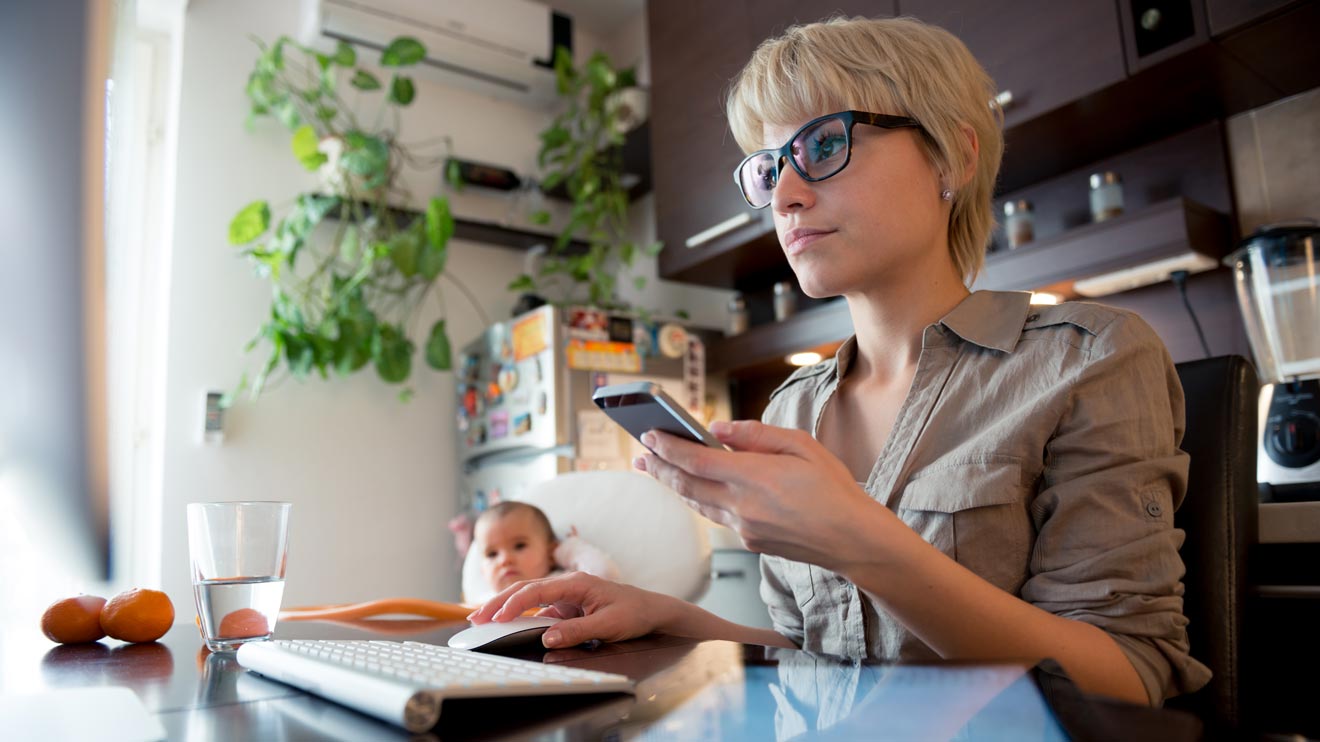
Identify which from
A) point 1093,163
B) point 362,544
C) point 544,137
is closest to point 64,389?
point 362,544

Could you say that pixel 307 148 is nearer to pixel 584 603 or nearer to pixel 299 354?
pixel 299 354

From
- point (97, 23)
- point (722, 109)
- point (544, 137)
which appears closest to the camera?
point (97, 23)

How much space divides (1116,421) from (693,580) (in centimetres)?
91

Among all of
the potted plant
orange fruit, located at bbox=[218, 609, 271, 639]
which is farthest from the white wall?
orange fruit, located at bbox=[218, 609, 271, 639]

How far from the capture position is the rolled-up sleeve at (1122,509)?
2.17 feet

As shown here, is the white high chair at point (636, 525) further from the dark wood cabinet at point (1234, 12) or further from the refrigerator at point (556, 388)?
the dark wood cabinet at point (1234, 12)

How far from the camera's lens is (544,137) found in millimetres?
3068

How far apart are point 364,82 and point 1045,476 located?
8.22 ft

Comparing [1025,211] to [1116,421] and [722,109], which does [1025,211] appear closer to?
[722,109]

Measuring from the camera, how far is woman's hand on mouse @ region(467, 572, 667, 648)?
74 centimetres

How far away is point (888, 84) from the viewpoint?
0.92 m

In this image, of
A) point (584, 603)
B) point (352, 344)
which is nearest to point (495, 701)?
point (584, 603)

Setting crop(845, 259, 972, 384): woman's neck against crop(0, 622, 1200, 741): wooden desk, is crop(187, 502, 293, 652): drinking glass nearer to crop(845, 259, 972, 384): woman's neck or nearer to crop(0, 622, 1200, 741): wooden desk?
crop(0, 622, 1200, 741): wooden desk

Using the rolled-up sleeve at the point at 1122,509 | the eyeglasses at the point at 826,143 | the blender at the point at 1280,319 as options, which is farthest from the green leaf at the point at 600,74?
the rolled-up sleeve at the point at 1122,509
